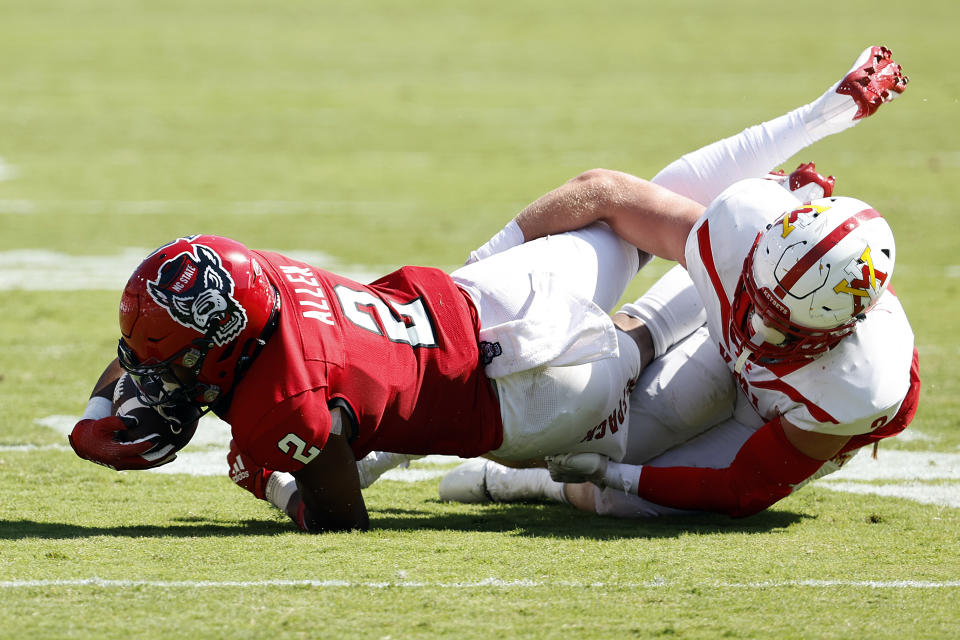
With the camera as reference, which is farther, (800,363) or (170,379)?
(800,363)

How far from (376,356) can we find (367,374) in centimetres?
7

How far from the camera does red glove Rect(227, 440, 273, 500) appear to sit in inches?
160

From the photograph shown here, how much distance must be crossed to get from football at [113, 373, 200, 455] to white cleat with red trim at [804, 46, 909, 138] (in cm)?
244

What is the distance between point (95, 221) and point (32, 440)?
4922 mm

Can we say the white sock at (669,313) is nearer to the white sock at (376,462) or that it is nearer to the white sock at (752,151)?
the white sock at (752,151)

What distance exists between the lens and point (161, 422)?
376 cm

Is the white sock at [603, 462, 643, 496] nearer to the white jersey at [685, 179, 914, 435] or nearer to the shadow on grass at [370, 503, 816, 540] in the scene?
the shadow on grass at [370, 503, 816, 540]

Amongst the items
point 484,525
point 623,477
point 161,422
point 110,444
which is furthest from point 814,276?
point 110,444

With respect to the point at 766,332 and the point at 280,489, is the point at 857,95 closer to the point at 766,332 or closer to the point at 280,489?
the point at 766,332

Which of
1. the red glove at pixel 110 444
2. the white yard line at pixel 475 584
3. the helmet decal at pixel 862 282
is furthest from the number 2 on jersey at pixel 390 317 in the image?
the helmet decal at pixel 862 282

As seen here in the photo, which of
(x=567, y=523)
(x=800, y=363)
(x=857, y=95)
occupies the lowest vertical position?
(x=567, y=523)

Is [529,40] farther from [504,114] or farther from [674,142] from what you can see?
[674,142]

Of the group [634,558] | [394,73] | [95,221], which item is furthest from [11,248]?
[394,73]

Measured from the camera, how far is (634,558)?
359 cm
